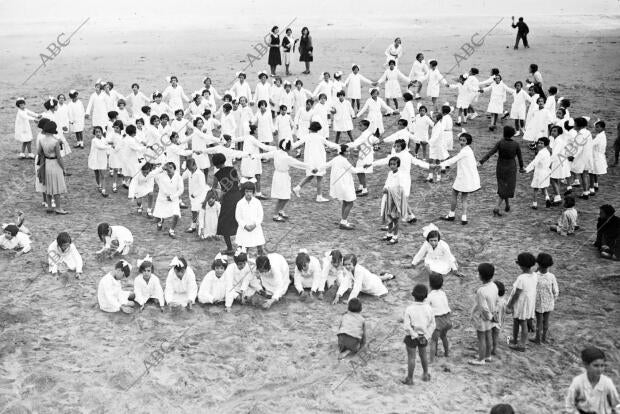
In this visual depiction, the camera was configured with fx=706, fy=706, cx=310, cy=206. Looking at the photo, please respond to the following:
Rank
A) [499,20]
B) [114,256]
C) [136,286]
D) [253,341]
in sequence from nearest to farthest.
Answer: [253,341]
[136,286]
[114,256]
[499,20]

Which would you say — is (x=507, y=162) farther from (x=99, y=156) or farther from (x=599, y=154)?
(x=99, y=156)

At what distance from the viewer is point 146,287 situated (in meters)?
9.66

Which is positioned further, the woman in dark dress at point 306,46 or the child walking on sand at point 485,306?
the woman in dark dress at point 306,46

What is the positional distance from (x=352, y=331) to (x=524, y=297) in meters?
2.12

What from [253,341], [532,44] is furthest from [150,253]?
[532,44]

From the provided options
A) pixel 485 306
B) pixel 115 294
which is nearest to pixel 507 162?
pixel 485 306

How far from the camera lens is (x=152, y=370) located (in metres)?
8.27

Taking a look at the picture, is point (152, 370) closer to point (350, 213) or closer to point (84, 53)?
point (350, 213)

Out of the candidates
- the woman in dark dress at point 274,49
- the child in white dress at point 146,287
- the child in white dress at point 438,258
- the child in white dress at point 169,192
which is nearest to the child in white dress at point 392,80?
the woman in dark dress at point 274,49

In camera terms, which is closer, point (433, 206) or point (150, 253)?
point (150, 253)

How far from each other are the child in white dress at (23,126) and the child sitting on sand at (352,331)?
33.2 feet

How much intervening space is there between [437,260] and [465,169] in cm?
264

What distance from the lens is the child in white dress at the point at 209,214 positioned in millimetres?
11727

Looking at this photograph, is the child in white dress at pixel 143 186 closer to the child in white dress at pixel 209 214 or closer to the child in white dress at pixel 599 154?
the child in white dress at pixel 209 214
